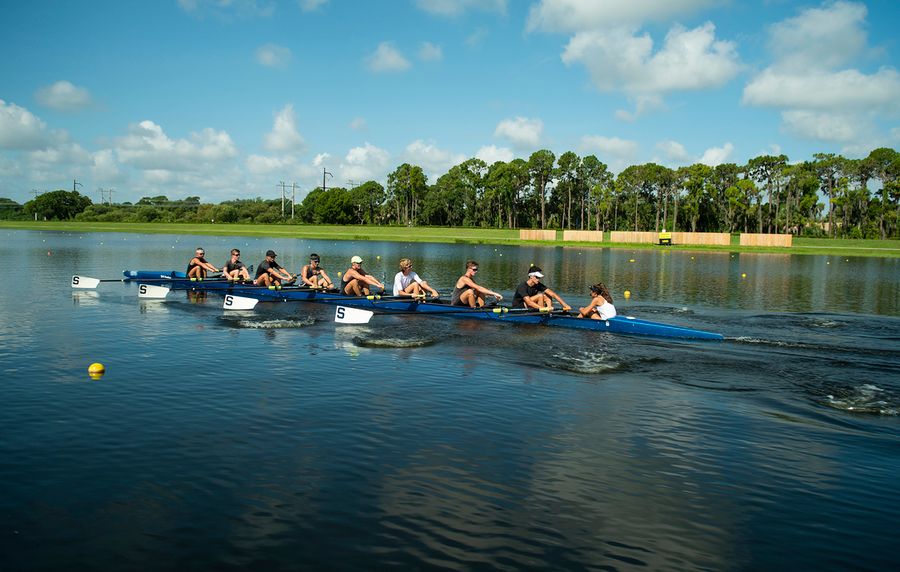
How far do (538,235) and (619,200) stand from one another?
24.9 m

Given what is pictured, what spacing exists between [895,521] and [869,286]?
32490 millimetres

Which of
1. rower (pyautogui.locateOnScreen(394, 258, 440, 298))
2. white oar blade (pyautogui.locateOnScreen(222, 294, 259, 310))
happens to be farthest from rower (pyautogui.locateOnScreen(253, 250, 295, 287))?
rower (pyautogui.locateOnScreen(394, 258, 440, 298))

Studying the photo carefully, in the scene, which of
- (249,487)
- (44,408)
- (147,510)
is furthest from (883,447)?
(44,408)

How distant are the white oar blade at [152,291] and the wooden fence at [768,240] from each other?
71.0 m

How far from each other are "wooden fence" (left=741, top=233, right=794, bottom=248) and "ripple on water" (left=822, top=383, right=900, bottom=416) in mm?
71565

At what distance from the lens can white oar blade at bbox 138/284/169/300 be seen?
2545cm

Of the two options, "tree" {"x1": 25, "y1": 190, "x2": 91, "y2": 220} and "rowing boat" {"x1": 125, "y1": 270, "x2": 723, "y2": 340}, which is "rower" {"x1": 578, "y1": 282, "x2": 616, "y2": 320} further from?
"tree" {"x1": 25, "y1": 190, "x2": 91, "y2": 220}

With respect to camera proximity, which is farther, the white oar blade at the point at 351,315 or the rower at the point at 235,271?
the rower at the point at 235,271

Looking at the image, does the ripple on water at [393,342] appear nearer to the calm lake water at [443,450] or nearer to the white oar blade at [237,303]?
the calm lake water at [443,450]

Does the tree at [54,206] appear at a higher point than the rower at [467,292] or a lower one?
higher

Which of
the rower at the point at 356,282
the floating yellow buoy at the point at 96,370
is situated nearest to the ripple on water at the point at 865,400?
the floating yellow buoy at the point at 96,370

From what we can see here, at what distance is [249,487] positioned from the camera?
26.3ft

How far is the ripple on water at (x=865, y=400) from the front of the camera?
1154 cm

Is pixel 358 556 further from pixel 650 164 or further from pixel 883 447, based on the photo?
pixel 650 164
